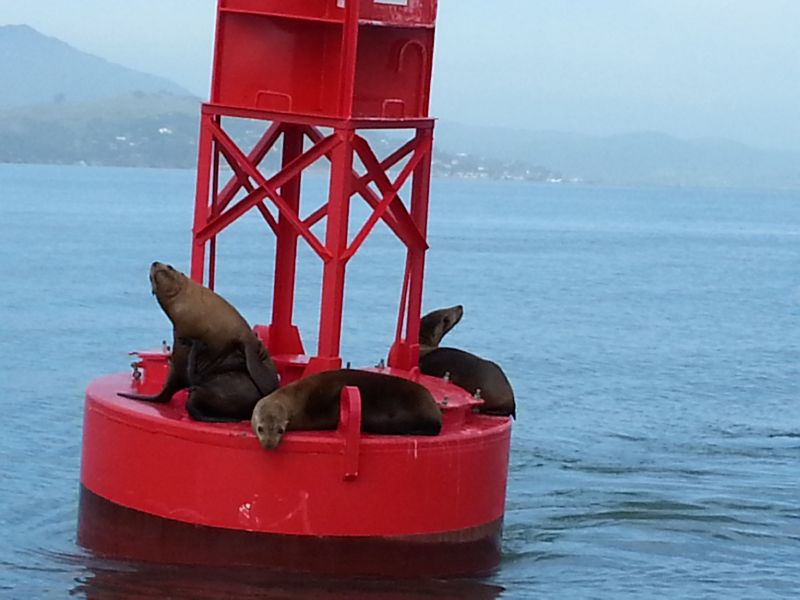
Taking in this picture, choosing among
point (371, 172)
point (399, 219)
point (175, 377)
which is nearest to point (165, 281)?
point (175, 377)

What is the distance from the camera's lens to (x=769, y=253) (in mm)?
73750

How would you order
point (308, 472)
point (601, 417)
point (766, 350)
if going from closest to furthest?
point (308, 472)
point (601, 417)
point (766, 350)

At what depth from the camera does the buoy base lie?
12.7 m

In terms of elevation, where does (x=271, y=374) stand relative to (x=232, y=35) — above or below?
below

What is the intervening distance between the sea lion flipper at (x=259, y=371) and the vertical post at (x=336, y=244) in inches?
15.1

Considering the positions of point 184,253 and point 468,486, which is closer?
point 468,486

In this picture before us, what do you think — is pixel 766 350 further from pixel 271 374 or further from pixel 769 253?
pixel 769 253

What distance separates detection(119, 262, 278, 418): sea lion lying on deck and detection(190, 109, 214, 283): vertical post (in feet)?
1.67

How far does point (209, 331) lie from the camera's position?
43.0 ft

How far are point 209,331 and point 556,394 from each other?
13666mm

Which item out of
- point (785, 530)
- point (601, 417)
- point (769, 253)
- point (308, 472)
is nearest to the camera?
point (308, 472)

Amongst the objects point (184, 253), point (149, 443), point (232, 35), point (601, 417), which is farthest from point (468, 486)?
point (184, 253)

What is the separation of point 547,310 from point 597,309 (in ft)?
6.16

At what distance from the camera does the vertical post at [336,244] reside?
42.8 ft
